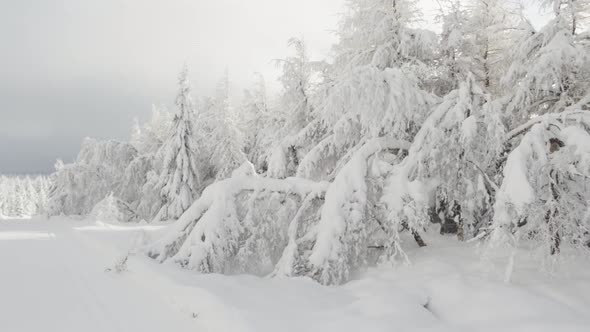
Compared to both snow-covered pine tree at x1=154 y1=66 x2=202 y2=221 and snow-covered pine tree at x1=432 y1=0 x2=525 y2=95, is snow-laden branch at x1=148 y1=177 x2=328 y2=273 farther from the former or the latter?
snow-covered pine tree at x1=154 y1=66 x2=202 y2=221

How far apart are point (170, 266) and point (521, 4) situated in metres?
9.75

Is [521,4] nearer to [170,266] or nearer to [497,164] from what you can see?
[497,164]

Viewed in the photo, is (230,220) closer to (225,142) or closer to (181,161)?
(181,161)

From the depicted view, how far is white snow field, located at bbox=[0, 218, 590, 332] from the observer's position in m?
4.84

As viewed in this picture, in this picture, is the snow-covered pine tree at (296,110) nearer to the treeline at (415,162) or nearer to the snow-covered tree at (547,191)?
the treeline at (415,162)

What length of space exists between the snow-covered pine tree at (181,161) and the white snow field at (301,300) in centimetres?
1581

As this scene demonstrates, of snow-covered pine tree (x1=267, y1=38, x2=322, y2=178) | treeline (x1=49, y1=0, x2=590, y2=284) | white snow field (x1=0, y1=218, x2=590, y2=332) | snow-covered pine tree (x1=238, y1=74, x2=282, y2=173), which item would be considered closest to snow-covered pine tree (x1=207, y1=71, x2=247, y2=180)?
snow-covered pine tree (x1=238, y1=74, x2=282, y2=173)

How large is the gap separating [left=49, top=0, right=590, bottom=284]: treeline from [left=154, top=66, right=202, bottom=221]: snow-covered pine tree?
13096mm

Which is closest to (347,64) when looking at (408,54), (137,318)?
(408,54)

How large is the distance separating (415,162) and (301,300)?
9.96 feet

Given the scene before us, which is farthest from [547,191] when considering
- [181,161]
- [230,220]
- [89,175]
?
[89,175]

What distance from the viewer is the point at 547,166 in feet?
18.3

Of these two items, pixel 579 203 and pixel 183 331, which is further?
pixel 579 203

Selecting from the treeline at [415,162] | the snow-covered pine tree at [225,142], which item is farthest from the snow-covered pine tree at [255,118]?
the treeline at [415,162]
